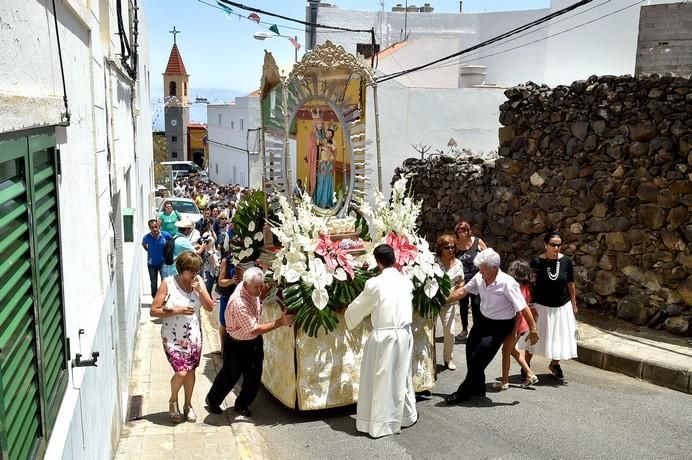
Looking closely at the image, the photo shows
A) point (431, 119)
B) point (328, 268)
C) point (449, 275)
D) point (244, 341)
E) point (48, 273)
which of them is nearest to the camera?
point (48, 273)

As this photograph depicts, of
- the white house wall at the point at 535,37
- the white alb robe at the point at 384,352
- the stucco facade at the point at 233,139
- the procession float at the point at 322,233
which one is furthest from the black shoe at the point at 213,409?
the stucco facade at the point at 233,139

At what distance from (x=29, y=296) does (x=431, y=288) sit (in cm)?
436

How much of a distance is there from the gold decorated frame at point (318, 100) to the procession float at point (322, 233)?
0.01m

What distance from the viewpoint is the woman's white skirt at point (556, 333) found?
691cm

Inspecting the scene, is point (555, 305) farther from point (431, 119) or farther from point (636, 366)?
point (431, 119)

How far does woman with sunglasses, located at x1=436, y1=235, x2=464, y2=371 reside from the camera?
750 cm

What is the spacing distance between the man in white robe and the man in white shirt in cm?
99

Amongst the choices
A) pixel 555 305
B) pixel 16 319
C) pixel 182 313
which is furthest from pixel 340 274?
pixel 16 319

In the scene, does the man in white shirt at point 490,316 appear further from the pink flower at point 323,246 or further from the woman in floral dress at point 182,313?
the woman in floral dress at point 182,313

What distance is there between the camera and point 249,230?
725 cm

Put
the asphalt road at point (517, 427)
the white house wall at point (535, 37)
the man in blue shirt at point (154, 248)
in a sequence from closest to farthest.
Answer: the asphalt road at point (517, 427), the man in blue shirt at point (154, 248), the white house wall at point (535, 37)

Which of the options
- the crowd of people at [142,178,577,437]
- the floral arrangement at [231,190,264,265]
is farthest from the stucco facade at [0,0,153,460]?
the floral arrangement at [231,190,264,265]

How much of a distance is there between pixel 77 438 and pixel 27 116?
1.62m

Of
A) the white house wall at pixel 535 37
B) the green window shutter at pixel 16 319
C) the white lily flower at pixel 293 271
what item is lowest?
the white lily flower at pixel 293 271
